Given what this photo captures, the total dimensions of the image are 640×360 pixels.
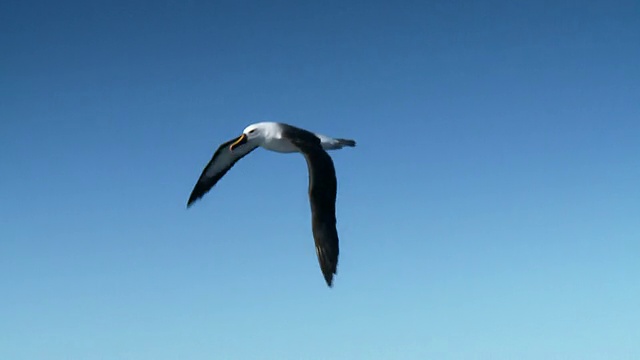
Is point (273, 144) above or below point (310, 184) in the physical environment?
above

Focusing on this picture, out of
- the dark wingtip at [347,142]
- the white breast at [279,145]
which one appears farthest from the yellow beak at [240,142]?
the dark wingtip at [347,142]

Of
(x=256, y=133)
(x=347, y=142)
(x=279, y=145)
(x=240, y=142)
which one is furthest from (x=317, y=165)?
(x=347, y=142)

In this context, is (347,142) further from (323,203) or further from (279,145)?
(323,203)

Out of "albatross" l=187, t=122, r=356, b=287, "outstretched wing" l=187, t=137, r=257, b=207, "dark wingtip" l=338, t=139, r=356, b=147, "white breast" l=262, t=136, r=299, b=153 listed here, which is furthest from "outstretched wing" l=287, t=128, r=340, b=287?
"outstretched wing" l=187, t=137, r=257, b=207

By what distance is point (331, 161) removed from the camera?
74.0ft

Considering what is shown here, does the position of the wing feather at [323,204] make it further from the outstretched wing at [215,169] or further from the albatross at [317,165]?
the outstretched wing at [215,169]

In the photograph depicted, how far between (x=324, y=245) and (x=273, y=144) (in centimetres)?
479

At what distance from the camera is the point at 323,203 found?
72.0 feet

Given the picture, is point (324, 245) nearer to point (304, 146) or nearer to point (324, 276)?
point (324, 276)

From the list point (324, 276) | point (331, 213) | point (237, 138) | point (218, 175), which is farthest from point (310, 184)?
point (218, 175)

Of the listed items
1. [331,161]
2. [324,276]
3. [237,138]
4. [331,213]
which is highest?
[237,138]

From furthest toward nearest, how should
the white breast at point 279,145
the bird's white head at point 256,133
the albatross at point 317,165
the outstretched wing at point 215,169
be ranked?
the outstretched wing at point 215,169
the bird's white head at point 256,133
the white breast at point 279,145
the albatross at point 317,165

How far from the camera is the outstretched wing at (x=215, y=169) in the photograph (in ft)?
96.4

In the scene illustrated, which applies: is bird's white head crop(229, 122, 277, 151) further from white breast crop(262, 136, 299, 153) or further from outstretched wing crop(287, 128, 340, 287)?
outstretched wing crop(287, 128, 340, 287)
